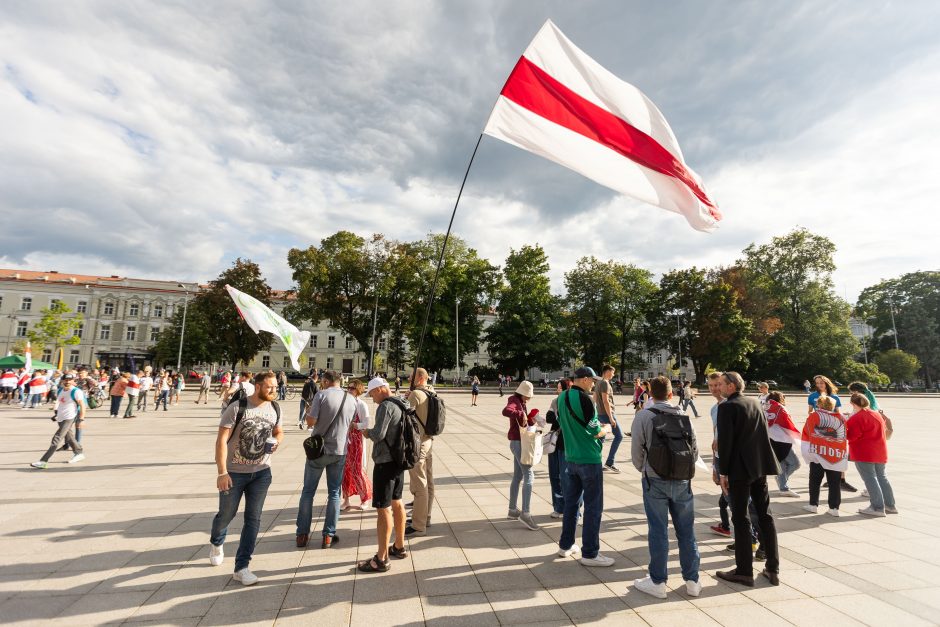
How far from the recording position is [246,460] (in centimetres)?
430

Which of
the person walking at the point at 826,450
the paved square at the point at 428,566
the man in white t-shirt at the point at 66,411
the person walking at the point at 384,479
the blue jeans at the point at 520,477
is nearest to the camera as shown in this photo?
the paved square at the point at 428,566

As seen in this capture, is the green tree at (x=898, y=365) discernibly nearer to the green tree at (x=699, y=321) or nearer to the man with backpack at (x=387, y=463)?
the green tree at (x=699, y=321)

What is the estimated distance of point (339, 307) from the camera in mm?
45781

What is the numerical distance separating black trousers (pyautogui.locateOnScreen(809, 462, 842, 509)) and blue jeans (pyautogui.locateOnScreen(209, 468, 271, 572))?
7779mm

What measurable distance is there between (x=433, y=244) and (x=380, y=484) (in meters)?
48.2

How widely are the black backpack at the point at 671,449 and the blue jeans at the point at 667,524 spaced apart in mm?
143

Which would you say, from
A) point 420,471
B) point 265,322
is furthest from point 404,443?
point 265,322

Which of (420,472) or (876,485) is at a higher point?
(420,472)

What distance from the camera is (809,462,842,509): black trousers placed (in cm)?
668

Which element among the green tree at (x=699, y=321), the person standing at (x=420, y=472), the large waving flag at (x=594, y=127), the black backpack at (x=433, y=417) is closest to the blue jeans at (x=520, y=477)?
the black backpack at (x=433, y=417)

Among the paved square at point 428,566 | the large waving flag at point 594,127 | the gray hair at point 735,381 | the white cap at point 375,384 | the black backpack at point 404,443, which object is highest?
the large waving flag at point 594,127

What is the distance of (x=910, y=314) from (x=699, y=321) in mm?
36488

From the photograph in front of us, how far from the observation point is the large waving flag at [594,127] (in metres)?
5.87

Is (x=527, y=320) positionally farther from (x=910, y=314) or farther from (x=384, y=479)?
(x=910, y=314)
